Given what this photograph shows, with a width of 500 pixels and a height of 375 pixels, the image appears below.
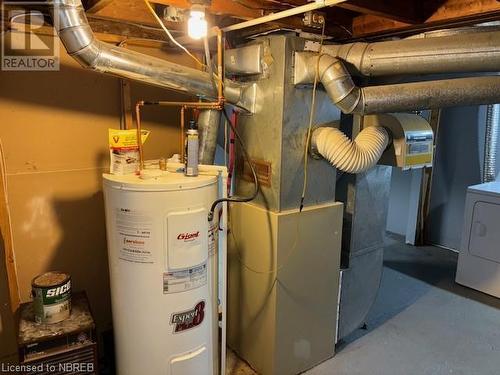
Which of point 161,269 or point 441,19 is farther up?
point 441,19

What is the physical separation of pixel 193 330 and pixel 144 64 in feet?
4.20

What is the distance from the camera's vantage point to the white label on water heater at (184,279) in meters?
1.72

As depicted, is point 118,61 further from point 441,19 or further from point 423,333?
point 423,333

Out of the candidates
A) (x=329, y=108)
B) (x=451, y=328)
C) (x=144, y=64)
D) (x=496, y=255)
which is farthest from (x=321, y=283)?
(x=496, y=255)

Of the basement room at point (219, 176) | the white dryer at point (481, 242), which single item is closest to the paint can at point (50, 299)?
the basement room at point (219, 176)

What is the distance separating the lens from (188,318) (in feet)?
5.94

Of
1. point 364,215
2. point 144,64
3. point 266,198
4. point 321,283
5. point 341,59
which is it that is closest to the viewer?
point 144,64

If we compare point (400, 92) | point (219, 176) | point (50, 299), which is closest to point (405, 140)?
point (400, 92)

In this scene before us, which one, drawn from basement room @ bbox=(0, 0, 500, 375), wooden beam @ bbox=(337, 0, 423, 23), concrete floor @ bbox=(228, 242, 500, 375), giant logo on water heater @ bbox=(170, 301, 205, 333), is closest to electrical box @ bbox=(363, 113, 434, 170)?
basement room @ bbox=(0, 0, 500, 375)

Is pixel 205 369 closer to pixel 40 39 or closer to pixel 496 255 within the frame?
pixel 40 39

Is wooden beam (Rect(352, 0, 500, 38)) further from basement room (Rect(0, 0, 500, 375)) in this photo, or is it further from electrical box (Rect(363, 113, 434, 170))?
electrical box (Rect(363, 113, 434, 170))

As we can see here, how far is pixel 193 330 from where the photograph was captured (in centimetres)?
185

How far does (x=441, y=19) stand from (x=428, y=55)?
239 millimetres

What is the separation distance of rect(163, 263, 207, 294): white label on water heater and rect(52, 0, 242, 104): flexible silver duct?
87cm
